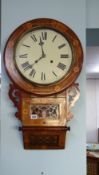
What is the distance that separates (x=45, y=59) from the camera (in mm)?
1628

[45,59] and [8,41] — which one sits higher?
[8,41]

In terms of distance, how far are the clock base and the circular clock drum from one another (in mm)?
216

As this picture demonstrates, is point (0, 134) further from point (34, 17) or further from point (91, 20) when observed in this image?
point (91, 20)

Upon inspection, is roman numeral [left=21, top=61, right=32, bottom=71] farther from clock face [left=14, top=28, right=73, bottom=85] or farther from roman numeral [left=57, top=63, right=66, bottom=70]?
roman numeral [left=57, top=63, right=66, bottom=70]

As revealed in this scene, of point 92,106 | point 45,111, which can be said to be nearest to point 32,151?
point 45,111

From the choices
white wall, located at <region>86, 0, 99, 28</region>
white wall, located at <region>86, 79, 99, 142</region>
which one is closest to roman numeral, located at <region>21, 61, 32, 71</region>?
white wall, located at <region>86, 0, 99, 28</region>

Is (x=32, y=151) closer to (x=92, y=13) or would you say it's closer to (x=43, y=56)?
(x=43, y=56)

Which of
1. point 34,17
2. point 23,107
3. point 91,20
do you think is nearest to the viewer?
point 23,107

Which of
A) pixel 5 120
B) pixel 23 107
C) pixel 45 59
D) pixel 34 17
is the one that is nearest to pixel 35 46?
pixel 45 59

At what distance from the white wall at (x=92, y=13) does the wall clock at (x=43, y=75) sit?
11.4 inches

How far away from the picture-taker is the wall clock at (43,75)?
1595 millimetres

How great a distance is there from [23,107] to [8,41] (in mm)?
400

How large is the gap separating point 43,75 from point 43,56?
12cm

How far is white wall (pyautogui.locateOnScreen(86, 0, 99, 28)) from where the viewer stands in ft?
6.14
